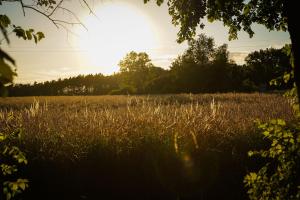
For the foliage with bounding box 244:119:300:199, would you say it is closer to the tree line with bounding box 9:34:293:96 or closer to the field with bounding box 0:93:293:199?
the field with bounding box 0:93:293:199

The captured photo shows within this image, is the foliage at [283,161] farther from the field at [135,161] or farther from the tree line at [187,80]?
the tree line at [187,80]

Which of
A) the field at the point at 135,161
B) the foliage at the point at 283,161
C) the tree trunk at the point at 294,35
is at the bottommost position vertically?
the field at the point at 135,161

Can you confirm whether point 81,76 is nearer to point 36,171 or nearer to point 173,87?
point 173,87

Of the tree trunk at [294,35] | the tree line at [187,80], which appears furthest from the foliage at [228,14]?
the tree line at [187,80]

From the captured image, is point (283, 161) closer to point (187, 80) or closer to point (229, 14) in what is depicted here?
point (229, 14)

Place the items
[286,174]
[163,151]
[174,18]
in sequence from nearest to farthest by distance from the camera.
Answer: [286,174]
[174,18]
[163,151]

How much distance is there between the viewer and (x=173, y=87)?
167 feet

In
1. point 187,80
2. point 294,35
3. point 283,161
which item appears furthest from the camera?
point 187,80

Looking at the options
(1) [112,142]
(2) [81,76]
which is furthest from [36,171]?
(2) [81,76]

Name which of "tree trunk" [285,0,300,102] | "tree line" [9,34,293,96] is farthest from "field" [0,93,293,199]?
"tree line" [9,34,293,96]

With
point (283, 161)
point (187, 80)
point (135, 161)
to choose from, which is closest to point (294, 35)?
point (283, 161)

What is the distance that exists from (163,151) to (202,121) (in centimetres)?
151

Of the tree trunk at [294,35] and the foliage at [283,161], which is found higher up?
the tree trunk at [294,35]

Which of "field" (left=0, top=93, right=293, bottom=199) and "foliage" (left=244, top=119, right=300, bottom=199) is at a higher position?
"foliage" (left=244, top=119, right=300, bottom=199)
